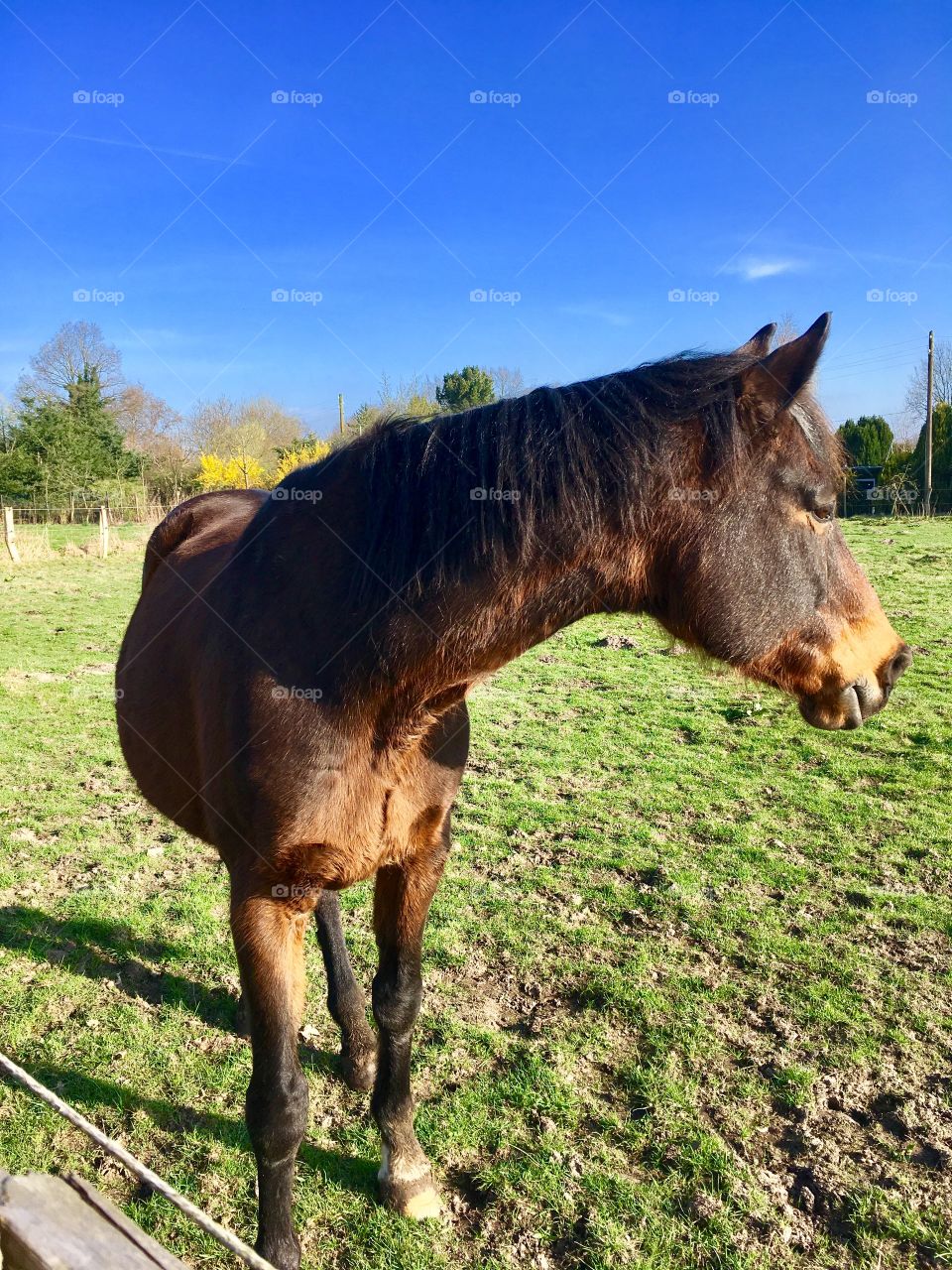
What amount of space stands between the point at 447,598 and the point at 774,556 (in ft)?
2.90

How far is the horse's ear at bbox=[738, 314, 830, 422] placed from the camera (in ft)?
6.43

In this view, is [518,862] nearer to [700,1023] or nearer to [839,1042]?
[700,1023]

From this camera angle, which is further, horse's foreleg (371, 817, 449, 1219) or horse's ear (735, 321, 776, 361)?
horse's foreleg (371, 817, 449, 1219)

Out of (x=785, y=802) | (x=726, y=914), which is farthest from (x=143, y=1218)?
(x=785, y=802)

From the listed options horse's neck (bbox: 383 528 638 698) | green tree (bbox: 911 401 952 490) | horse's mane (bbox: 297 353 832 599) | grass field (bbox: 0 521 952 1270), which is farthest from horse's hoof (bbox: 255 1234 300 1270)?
green tree (bbox: 911 401 952 490)

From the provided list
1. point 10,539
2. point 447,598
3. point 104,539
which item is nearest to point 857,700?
point 447,598

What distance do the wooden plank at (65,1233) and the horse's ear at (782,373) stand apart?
85.3 inches

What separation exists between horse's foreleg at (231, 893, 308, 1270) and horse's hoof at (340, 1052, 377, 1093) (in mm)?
790

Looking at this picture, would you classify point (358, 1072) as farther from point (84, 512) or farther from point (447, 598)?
point (84, 512)

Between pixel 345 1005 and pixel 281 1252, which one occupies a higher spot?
pixel 345 1005

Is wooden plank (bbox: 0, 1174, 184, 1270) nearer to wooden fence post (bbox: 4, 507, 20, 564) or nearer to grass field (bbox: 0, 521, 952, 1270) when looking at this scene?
grass field (bbox: 0, 521, 952, 1270)

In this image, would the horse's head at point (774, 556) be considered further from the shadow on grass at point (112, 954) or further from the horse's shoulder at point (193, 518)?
the shadow on grass at point (112, 954)

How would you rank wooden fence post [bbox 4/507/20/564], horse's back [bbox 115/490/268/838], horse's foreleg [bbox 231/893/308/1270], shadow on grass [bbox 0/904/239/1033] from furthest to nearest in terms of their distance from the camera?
wooden fence post [bbox 4/507/20/564], shadow on grass [bbox 0/904/239/1033], horse's back [bbox 115/490/268/838], horse's foreleg [bbox 231/893/308/1270]

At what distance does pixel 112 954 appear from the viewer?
13.2ft
